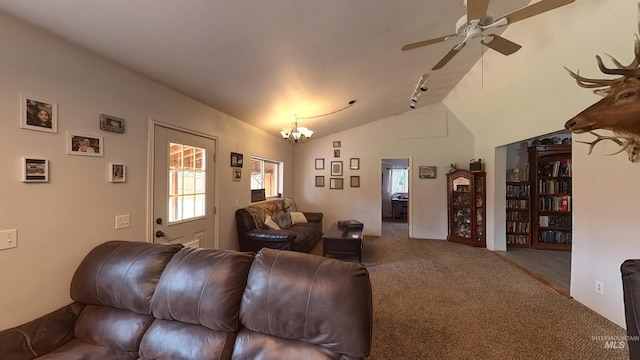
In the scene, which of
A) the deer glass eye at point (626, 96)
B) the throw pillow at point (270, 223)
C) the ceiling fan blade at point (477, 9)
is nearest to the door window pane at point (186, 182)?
the throw pillow at point (270, 223)

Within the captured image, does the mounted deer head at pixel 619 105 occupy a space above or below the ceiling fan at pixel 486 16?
below

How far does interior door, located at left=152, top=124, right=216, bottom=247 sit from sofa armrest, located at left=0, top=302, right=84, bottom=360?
2.99ft

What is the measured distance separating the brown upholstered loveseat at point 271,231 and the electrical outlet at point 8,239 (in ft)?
8.07

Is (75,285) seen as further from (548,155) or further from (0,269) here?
(548,155)

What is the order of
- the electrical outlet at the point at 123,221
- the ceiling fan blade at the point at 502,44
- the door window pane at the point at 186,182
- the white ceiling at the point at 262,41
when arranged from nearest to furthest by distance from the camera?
1. the white ceiling at the point at 262,41
2. the ceiling fan blade at the point at 502,44
3. the electrical outlet at the point at 123,221
4. the door window pane at the point at 186,182

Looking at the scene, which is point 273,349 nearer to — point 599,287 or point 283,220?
point 599,287

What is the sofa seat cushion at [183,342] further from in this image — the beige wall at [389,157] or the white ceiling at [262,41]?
the beige wall at [389,157]

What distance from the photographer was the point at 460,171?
17.2 ft

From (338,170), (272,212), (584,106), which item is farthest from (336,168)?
(584,106)

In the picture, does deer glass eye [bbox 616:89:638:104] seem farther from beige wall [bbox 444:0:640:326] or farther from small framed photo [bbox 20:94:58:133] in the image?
small framed photo [bbox 20:94:58:133]

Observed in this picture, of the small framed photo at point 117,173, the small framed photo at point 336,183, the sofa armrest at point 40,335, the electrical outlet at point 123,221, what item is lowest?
the sofa armrest at point 40,335

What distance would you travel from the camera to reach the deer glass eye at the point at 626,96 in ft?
5.11

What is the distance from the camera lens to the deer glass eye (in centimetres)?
156

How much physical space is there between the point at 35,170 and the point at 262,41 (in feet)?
5.88
